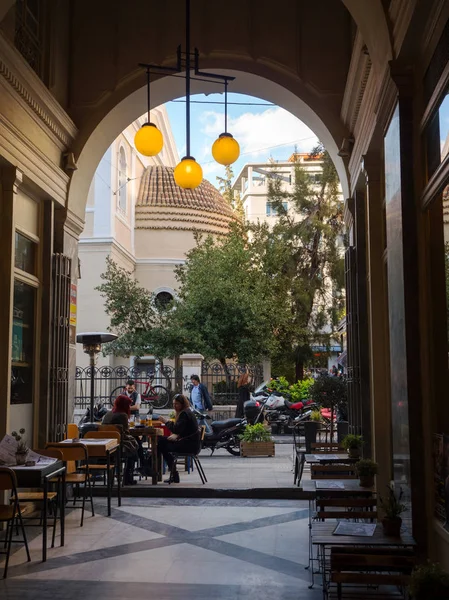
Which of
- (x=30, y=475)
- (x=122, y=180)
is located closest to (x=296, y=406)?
(x=122, y=180)

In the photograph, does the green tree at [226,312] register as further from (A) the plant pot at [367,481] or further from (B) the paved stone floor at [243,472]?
(A) the plant pot at [367,481]

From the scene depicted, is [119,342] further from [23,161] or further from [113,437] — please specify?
[23,161]

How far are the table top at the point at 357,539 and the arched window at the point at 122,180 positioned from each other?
87.6 ft

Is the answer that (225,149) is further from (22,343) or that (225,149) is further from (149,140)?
(22,343)

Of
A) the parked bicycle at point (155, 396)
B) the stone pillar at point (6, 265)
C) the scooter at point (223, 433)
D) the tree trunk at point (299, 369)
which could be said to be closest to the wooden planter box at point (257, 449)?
the scooter at point (223, 433)

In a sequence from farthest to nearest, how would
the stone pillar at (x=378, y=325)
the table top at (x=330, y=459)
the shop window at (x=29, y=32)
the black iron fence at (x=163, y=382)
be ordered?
1. the black iron fence at (x=163, y=382)
2. the shop window at (x=29, y=32)
3. the table top at (x=330, y=459)
4. the stone pillar at (x=378, y=325)

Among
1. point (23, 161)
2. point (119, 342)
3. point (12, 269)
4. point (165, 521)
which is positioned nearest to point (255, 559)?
point (165, 521)

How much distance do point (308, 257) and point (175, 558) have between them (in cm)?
2573

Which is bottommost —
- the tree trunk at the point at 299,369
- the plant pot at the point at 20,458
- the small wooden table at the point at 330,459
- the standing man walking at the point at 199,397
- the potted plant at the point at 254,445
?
the potted plant at the point at 254,445

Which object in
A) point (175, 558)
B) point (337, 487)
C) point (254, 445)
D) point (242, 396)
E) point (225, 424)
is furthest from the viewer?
point (242, 396)

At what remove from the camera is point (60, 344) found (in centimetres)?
978

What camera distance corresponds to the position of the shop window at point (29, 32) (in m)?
8.80

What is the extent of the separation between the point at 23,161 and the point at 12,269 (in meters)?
1.21

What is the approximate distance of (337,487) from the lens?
6.58m
